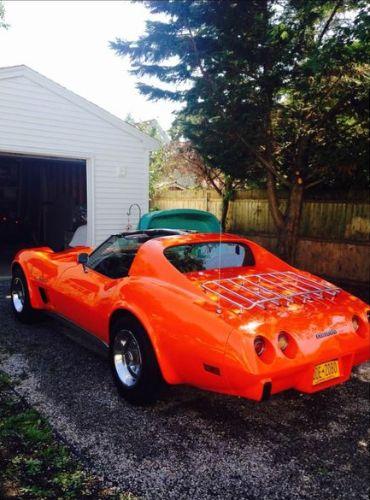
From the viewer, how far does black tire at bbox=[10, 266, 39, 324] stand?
5.23 metres

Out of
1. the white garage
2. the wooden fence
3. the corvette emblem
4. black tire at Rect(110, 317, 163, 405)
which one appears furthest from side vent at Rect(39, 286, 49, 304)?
the wooden fence

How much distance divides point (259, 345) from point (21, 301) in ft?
12.6

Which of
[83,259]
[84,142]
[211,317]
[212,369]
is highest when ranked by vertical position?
[84,142]

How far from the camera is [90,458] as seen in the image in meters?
2.62

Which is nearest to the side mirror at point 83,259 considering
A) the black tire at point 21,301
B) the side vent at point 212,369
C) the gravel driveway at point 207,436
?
the gravel driveway at point 207,436

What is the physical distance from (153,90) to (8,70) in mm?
2783

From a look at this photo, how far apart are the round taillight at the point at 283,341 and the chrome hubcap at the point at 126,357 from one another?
1.19 meters

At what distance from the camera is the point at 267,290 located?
3.34 meters

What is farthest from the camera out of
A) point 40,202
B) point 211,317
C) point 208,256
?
point 40,202

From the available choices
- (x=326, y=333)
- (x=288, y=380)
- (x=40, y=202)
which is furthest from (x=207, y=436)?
(x=40, y=202)

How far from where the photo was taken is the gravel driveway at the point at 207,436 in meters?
2.45

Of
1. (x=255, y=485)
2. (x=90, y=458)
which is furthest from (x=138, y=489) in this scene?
(x=255, y=485)

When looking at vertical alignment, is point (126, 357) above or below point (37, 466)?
above

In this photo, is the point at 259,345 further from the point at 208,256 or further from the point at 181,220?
the point at 181,220
